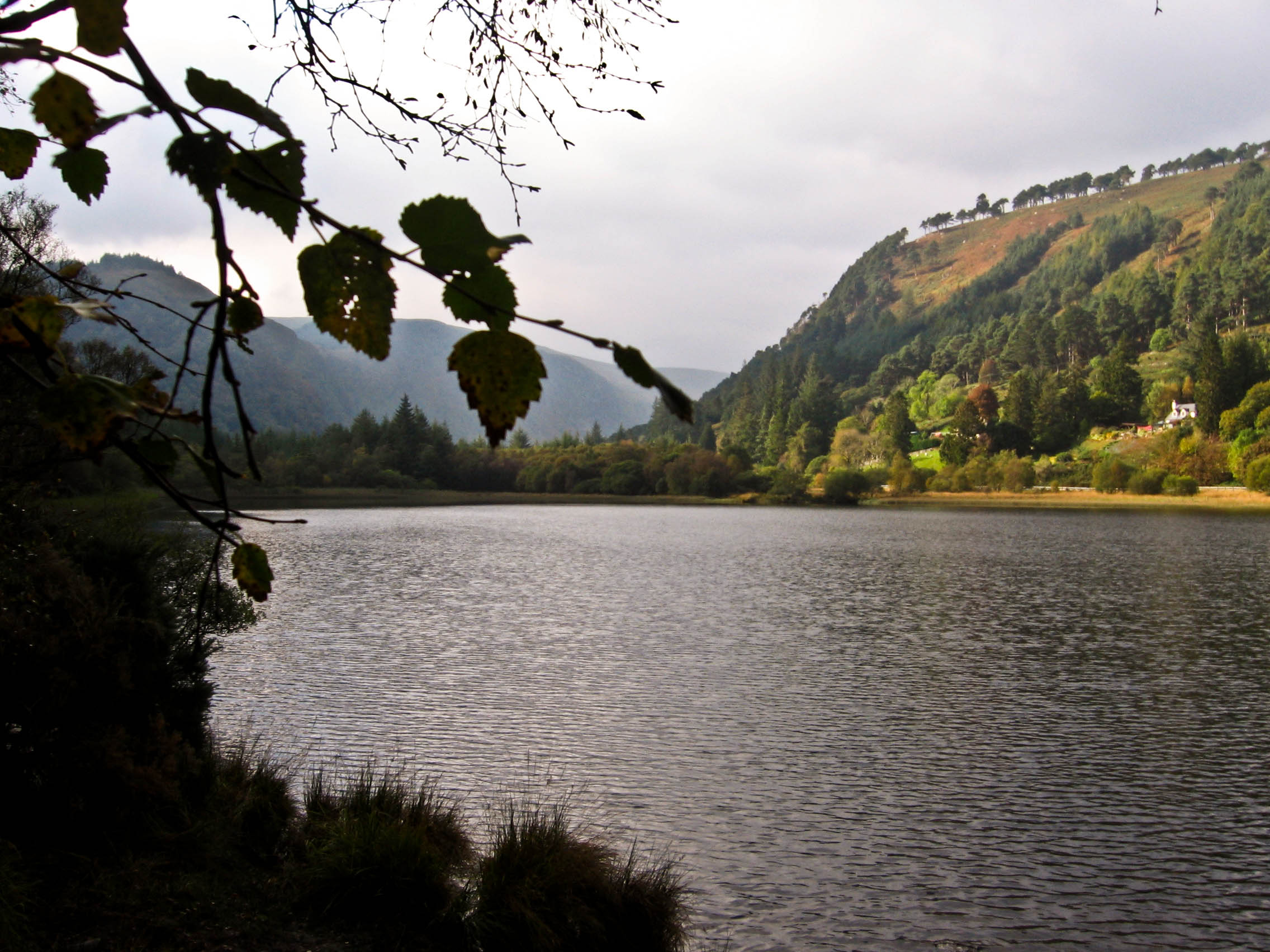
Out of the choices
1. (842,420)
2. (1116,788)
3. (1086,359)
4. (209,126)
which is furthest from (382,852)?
(1086,359)

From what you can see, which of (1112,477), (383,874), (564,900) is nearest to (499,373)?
(564,900)

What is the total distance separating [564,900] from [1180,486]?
3655 inches

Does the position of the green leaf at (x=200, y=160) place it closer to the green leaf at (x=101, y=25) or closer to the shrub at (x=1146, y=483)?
the green leaf at (x=101, y=25)

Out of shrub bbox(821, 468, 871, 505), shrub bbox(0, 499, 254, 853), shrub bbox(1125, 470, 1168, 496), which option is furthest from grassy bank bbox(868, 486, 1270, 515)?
shrub bbox(0, 499, 254, 853)

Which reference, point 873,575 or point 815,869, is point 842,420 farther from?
point 815,869

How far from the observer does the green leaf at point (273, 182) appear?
835mm

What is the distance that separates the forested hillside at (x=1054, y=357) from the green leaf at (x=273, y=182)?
10535 cm

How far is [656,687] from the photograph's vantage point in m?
14.2

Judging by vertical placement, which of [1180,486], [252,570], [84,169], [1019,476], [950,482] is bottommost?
[252,570]

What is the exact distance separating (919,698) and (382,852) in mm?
10464

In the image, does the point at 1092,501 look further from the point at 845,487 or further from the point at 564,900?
the point at 564,900

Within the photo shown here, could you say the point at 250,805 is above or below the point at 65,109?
below

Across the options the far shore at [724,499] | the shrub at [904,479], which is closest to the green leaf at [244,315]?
the far shore at [724,499]

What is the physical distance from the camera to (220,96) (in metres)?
0.80
